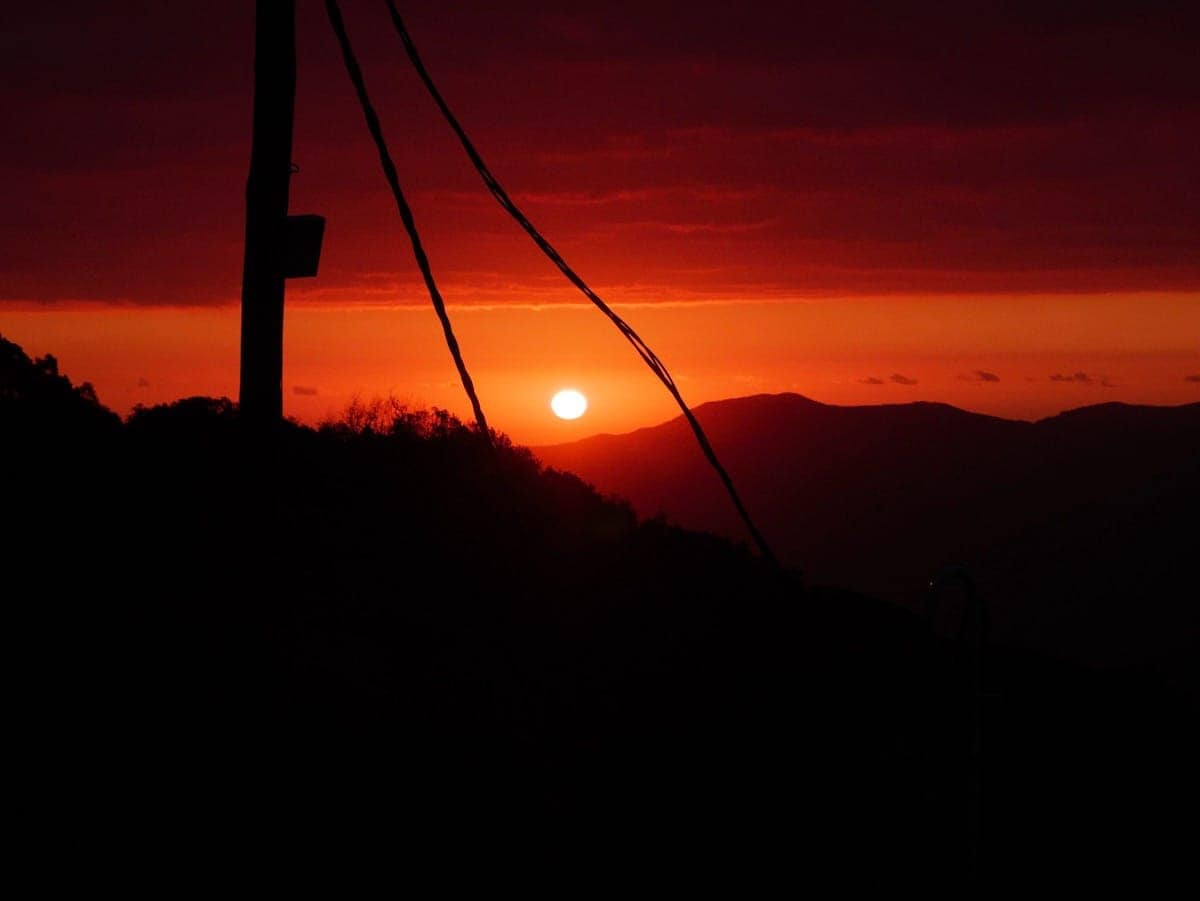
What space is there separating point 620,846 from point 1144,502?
12456 centimetres

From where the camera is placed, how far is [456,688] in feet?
32.3

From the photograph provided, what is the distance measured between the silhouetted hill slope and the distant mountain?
80.8m

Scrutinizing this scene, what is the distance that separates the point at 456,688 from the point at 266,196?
4.79 meters

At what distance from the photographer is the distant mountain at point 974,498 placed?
340 ft

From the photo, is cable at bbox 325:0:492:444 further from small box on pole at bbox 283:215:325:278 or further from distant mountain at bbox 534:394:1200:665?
distant mountain at bbox 534:394:1200:665

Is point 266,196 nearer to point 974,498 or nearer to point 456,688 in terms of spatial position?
point 456,688

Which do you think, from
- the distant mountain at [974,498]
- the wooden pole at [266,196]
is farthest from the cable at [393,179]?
the distant mountain at [974,498]

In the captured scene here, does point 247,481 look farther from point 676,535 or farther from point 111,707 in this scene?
point 676,535

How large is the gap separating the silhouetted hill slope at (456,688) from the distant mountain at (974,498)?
3182 inches

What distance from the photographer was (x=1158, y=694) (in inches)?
770

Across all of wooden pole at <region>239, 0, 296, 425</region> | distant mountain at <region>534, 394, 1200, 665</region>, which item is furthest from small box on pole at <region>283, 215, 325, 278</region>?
distant mountain at <region>534, 394, 1200, 665</region>

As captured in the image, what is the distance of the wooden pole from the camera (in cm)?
1183

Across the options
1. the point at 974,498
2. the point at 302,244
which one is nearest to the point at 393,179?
the point at 302,244

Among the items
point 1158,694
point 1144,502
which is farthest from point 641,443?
point 1158,694
